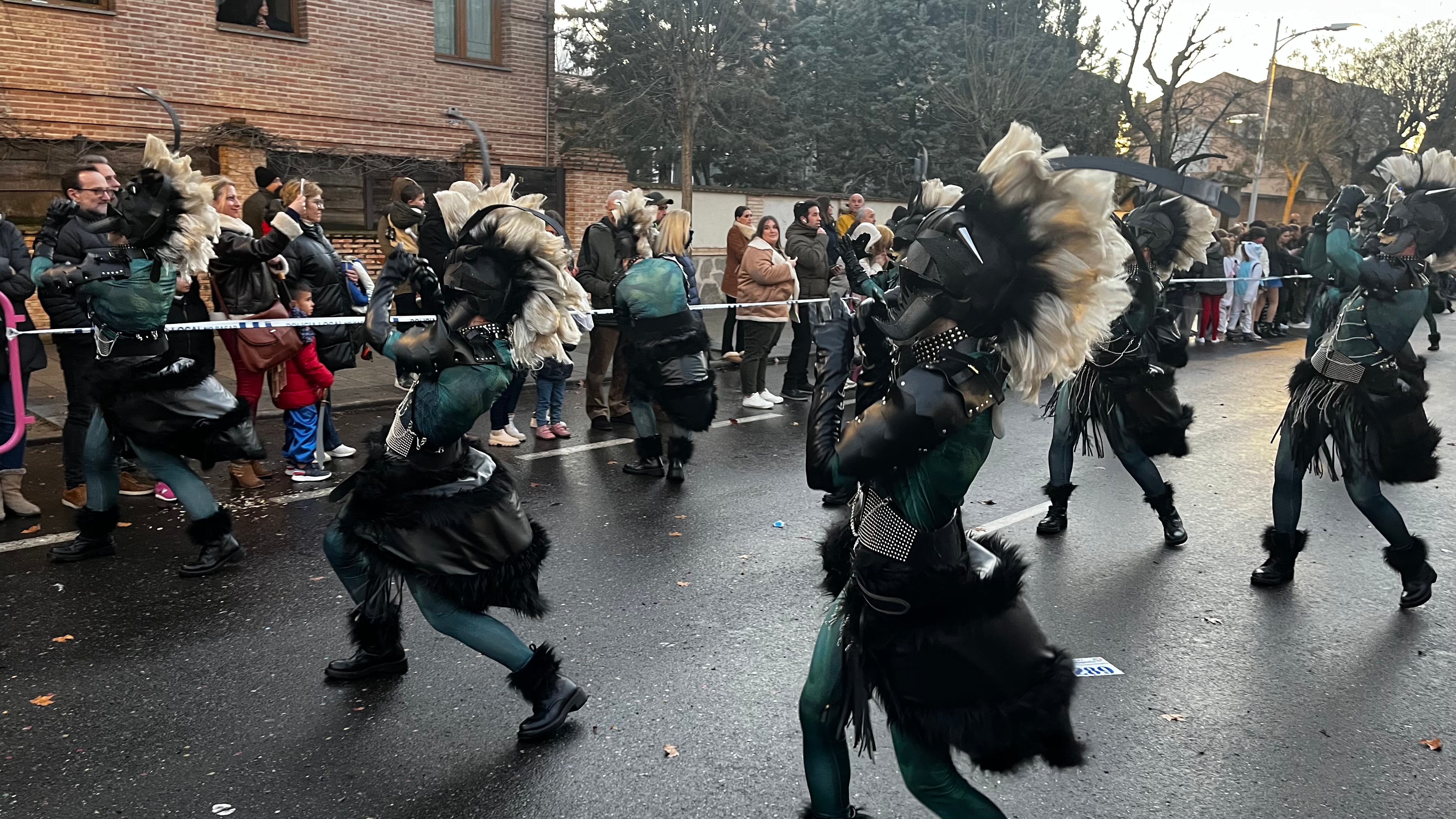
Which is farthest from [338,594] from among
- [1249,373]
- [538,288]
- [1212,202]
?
[1249,373]

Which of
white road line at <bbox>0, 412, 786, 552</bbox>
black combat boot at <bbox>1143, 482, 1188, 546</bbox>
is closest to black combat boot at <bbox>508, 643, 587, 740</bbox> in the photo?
white road line at <bbox>0, 412, 786, 552</bbox>

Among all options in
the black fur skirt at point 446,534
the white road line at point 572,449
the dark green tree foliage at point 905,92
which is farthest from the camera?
the dark green tree foliage at point 905,92

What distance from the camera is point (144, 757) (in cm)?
343

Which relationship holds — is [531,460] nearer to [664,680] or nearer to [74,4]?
[664,680]

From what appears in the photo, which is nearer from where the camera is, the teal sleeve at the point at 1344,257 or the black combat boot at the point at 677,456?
the teal sleeve at the point at 1344,257

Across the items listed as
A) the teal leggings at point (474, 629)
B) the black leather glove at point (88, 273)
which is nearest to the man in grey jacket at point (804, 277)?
the black leather glove at point (88, 273)

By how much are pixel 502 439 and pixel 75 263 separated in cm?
315

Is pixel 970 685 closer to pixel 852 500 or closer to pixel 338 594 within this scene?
pixel 852 500

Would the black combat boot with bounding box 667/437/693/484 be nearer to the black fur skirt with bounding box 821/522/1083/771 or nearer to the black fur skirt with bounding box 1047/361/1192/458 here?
the black fur skirt with bounding box 1047/361/1192/458

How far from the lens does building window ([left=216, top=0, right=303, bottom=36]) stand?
14.1 m

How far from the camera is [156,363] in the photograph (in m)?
4.91

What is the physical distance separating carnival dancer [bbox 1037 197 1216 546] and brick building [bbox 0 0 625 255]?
11.8m

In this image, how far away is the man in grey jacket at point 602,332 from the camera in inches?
339

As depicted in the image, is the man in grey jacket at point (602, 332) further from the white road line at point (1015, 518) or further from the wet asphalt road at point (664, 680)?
the white road line at point (1015, 518)
